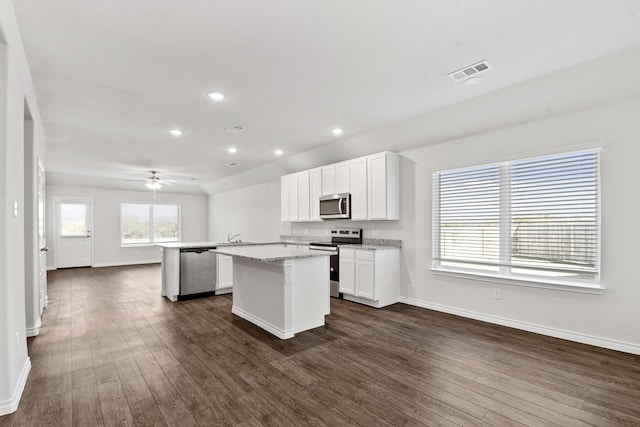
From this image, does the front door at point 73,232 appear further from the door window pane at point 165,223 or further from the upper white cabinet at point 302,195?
the upper white cabinet at point 302,195

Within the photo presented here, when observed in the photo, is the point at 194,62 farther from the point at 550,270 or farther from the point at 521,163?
the point at 550,270

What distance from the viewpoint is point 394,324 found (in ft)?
13.1

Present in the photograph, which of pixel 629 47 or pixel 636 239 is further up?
pixel 629 47

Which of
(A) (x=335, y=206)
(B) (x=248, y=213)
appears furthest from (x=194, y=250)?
(B) (x=248, y=213)

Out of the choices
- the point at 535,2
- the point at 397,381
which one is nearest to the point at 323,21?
the point at 535,2

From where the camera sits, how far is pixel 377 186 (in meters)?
5.03

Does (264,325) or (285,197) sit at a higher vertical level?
(285,197)

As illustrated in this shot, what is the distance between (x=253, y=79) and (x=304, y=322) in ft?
8.98

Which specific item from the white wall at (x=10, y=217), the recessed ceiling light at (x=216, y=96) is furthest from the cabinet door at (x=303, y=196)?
the white wall at (x=10, y=217)

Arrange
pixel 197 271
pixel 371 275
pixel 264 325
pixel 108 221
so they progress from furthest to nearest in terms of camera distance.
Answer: pixel 108 221 → pixel 197 271 → pixel 371 275 → pixel 264 325

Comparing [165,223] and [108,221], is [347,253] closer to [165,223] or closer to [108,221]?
[165,223]

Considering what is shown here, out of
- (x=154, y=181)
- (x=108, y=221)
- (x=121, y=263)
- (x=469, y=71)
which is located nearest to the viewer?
(x=469, y=71)

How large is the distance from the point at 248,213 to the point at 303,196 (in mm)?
3232

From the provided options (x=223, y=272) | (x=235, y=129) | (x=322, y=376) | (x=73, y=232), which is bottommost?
(x=322, y=376)
